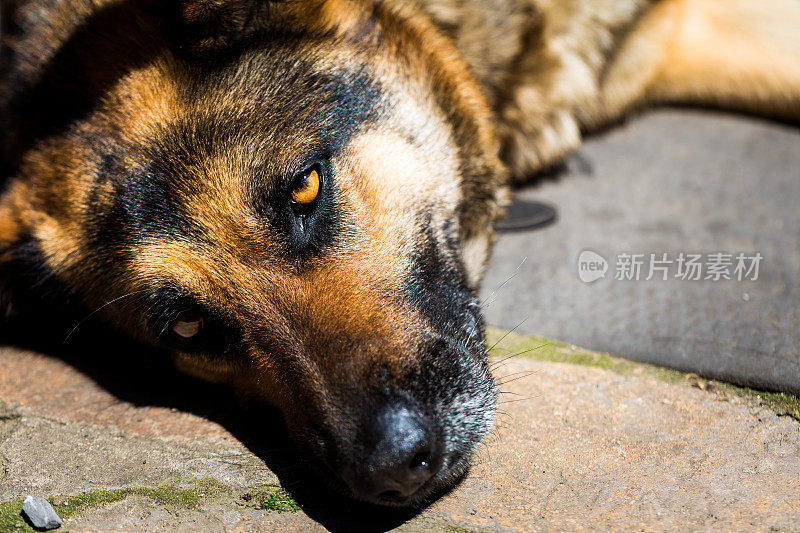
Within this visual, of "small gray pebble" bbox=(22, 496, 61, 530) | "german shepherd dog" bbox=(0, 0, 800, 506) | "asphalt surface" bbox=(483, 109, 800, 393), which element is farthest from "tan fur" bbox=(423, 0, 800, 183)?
"small gray pebble" bbox=(22, 496, 61, 530)

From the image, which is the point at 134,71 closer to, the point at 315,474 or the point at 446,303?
the point at 446,303

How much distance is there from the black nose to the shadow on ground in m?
0.15

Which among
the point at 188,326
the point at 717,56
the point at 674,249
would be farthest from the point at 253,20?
the point at 717,56

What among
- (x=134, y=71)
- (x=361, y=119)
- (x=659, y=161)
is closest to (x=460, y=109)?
(x=361, y=119)

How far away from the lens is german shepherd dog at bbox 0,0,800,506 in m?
1.89

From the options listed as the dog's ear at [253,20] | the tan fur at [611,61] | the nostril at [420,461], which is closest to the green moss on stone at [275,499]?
the nostril at [420,461]

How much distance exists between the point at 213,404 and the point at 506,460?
1044 millimetres

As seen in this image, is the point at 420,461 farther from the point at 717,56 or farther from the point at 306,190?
the point at 717,56

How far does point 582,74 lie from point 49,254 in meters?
2.49

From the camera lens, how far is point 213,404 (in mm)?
2402

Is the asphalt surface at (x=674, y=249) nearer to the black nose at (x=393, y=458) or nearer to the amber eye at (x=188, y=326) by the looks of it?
the black nose at (x=393, y=458)

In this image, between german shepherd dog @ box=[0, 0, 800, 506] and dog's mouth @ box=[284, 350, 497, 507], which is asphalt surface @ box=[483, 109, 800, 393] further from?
dog's mouth @ box=[284, 350, 497, 507]

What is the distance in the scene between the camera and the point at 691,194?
325cm

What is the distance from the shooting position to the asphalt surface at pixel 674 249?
243 cm
